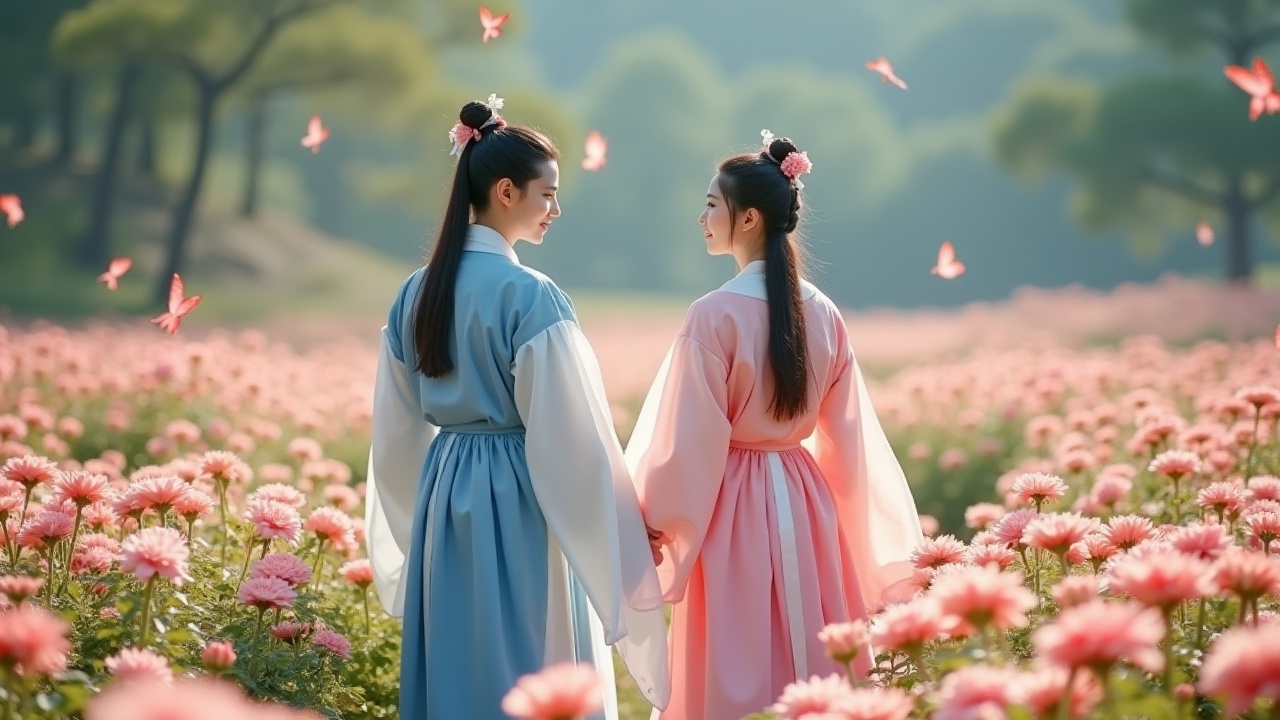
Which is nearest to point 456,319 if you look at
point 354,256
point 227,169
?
point 354,256

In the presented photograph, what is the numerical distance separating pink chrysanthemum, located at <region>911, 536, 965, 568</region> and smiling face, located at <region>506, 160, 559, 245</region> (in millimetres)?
1192

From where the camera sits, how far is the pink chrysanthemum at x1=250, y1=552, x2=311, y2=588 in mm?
2627

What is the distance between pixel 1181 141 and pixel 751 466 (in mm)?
16547

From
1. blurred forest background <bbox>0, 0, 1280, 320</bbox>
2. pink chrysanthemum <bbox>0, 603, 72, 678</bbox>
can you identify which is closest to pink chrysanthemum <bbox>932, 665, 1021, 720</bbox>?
pink chrysanthemum <bbox>0, 603, 72, 678</bbox>

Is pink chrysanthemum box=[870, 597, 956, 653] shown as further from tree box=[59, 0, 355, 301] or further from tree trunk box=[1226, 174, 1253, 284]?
tree trunk box=[1226, 174, 1253, 284]

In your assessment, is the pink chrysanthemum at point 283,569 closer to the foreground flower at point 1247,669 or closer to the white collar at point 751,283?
the white collar at point 751,283

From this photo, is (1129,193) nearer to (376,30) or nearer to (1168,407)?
(376,30)

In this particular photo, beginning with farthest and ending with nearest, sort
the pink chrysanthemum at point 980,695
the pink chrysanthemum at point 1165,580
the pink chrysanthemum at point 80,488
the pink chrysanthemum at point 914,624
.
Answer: the pink chrysanthemum at point 80,488
the pink chrysanthemum at point 914,624
the pink chrysanthemum at point 1165,580
the pink chrysanthemum at point 980,695

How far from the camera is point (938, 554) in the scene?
257 cm

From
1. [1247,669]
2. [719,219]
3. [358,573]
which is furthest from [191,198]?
[1247,669]

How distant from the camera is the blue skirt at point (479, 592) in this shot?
9.38 ft

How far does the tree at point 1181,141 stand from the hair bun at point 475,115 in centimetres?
1596

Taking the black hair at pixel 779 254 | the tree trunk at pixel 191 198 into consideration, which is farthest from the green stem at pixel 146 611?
the tree trunk at pixel 191 198

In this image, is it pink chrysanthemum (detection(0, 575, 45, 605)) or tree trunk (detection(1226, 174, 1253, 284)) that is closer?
pink chrysanthemum (detection(0, 575, 45, 605))
